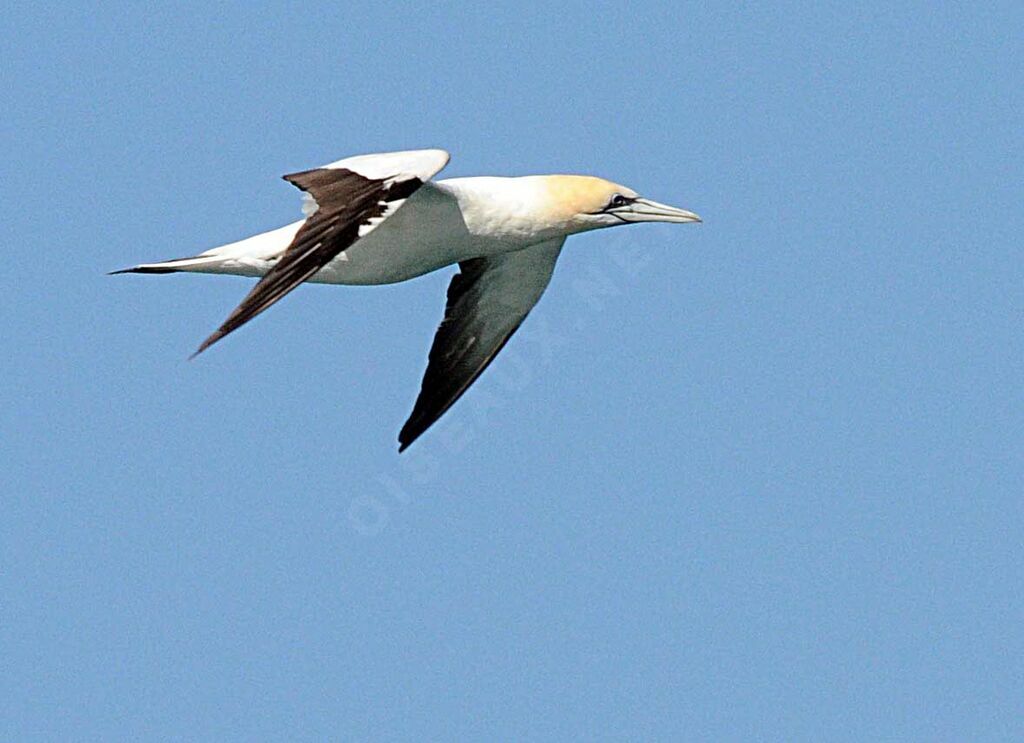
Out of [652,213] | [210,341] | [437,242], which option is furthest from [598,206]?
[210,341]

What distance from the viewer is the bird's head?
52.1 ft

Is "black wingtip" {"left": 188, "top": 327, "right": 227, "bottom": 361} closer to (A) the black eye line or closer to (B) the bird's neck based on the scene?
(B) the bird's neck

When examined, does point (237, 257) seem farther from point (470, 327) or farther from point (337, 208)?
point (470, 327)

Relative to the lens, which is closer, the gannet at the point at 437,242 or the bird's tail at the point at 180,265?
the gannet at the point at 437,242

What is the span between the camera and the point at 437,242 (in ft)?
50.4

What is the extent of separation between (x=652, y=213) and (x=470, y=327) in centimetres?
244

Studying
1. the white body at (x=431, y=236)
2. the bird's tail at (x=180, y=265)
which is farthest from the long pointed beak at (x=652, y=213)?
the bird's tail at (x=180, y=265)

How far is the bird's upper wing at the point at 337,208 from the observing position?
1297 cm

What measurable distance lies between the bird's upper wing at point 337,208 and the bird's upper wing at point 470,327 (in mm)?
2940

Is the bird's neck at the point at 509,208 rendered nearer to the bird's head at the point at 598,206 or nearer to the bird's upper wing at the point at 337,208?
the bird's head at the point at 598,206

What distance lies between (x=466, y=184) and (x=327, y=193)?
184cm

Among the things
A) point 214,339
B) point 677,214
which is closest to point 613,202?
point 677,214

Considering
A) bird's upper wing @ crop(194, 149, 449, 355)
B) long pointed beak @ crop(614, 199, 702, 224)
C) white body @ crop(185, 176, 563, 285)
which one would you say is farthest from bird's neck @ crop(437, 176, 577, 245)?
bird's upper wing @ crop(194, 149, 449, 355)

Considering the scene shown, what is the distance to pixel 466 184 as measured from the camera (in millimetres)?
15578
